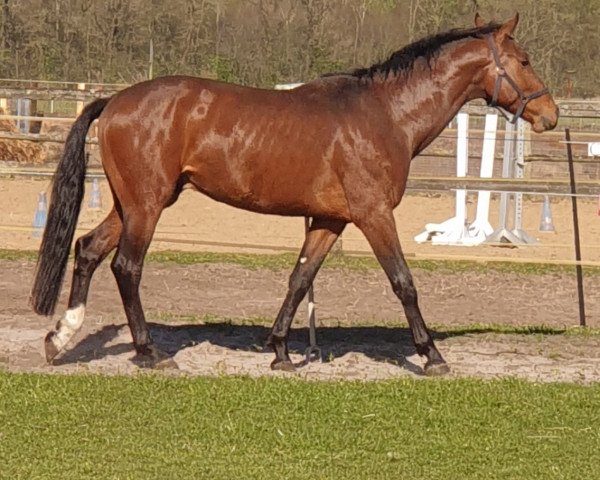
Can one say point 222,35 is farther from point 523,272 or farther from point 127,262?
point 127,262

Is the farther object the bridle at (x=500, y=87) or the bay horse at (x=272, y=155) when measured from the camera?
the bridle at (x=500, y=87)

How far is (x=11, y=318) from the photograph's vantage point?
9.95 metres

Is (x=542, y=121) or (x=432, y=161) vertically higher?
(x=542, y=121)

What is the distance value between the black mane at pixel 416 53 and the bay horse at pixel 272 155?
0.05ft

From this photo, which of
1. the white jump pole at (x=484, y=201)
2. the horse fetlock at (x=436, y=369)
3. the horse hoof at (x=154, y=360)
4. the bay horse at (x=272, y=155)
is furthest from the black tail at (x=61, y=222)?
the white jump pole at (x=484, y=201)

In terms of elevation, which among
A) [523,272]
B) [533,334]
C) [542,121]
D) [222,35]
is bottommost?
[222,35]

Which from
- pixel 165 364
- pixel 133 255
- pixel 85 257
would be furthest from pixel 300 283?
pixel 85 257

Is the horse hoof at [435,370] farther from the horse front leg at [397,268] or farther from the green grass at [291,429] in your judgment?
the green grass at [291,429]

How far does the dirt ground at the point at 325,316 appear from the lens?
8594mm

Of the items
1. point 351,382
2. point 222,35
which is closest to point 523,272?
point 351,382

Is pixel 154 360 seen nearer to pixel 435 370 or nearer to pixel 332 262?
pixel 435 370

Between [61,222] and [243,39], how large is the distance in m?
28.8

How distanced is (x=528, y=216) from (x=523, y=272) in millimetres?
5820

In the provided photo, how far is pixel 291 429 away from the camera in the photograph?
655cm
